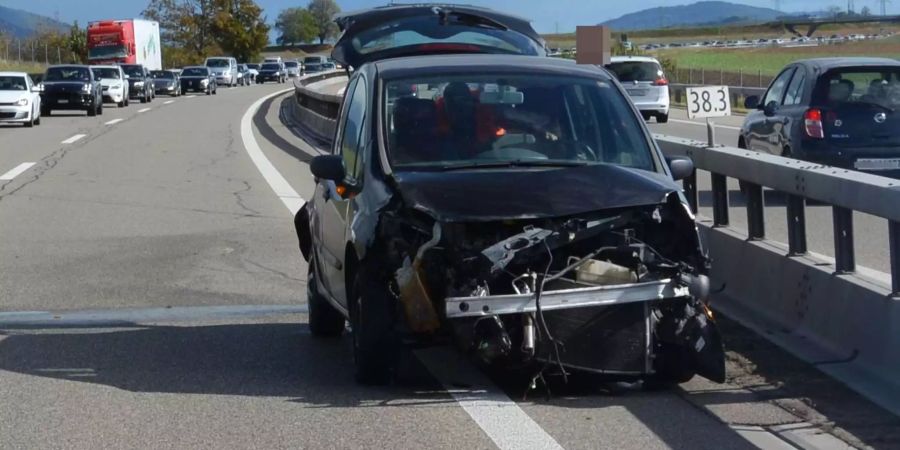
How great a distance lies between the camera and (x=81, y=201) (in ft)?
56.3

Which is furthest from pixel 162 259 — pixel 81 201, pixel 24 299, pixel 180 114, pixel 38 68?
pixel 38 68

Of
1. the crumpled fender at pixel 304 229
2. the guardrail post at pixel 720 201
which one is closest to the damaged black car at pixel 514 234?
the crumpled fender at pixel 304 229

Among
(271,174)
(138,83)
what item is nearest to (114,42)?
(138,83)

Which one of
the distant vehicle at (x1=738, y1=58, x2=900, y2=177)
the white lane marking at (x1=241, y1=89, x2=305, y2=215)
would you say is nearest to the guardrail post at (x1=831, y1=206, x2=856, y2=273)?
the distant vehicle at (x1=738, y1=58, x2=900, y2=177)

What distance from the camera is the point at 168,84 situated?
64000mm

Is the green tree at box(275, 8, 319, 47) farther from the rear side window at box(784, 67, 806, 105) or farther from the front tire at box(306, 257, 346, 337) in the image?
the front tire at box(306, 257, 346, 337)

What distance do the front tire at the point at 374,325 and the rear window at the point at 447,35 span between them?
4.91 meters

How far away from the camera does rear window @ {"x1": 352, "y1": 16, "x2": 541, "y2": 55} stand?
11.5 metres

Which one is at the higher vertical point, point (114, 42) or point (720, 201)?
point (114, 42)

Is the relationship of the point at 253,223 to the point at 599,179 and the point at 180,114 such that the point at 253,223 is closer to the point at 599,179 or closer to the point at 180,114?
the point at 599,179

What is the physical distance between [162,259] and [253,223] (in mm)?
2649

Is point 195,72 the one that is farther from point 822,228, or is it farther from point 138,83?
point 822,228

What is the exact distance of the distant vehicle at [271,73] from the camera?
88.6m

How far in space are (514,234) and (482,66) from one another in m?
1.74
